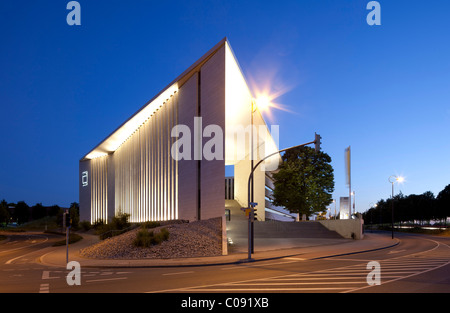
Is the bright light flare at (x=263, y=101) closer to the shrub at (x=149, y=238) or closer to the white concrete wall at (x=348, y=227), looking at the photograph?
the shrub at (x=149, y=238)

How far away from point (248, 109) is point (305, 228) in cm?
1513

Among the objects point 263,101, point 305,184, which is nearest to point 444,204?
point 305,184

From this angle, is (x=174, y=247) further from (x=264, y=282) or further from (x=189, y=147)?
(x=189, y=147)

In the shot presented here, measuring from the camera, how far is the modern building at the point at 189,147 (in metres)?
32.7

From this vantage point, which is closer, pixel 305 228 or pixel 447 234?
pixel 305 228

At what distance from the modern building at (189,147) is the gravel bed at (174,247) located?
17.5ft

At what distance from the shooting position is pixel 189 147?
37.0 meters

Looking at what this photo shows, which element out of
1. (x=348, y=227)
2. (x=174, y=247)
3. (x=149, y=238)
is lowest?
(x=348, y=227)

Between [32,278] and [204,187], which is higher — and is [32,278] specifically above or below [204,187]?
below

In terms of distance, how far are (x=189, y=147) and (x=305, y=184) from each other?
20939 millimetres

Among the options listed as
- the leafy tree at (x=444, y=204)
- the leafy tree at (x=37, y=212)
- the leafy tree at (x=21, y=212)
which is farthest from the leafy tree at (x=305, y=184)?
the leafy tree at (x=37, y=212)
